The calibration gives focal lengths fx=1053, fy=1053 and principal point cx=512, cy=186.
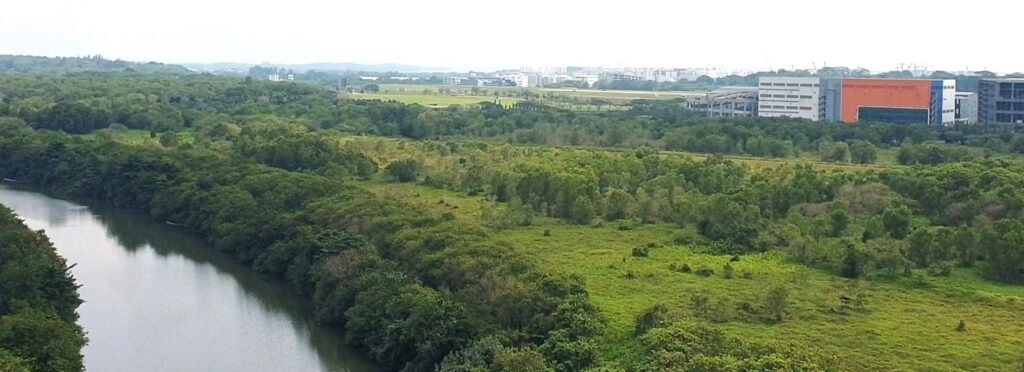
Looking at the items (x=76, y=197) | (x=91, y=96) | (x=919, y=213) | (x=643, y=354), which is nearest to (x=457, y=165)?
(x=76, y=197)

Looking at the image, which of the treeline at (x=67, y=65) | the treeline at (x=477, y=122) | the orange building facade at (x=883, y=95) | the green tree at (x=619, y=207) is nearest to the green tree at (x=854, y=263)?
the green tree at (x=619, y=207)

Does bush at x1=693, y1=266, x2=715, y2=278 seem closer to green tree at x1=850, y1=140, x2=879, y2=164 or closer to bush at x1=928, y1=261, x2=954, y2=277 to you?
bush at x1=928, y1=261, x2=954, y2=277

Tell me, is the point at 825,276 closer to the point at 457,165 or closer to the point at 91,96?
the point at 457,165

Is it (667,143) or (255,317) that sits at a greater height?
(667,143)

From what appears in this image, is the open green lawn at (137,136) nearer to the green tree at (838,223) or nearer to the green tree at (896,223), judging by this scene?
the green tree at (838,223)

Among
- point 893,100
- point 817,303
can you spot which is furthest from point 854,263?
point 893,100

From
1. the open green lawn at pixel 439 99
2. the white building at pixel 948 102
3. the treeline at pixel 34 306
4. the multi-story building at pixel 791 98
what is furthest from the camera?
the open green lawn at pixel 439 99
